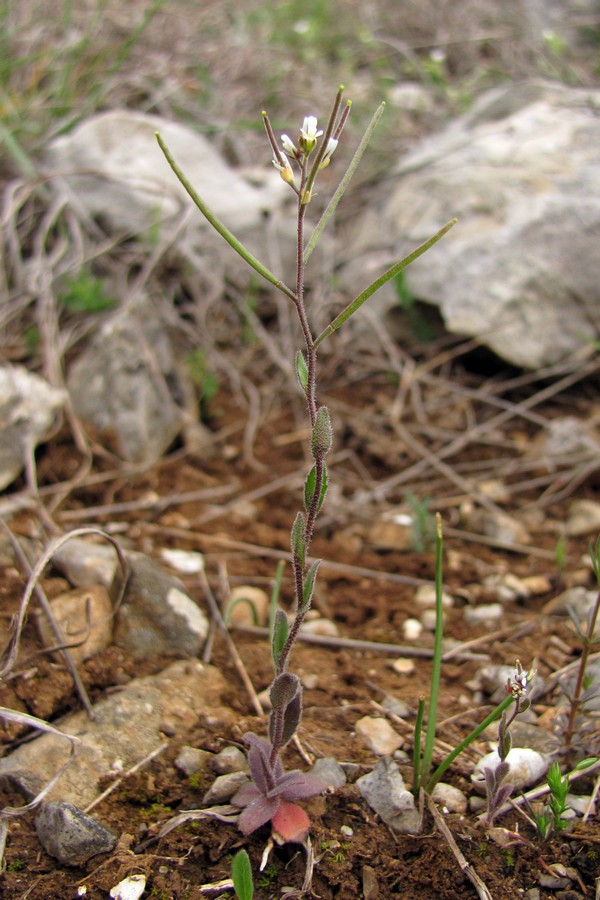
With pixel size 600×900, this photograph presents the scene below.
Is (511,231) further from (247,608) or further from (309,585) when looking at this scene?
(309,585)

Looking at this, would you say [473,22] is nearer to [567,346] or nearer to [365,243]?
[365,243]

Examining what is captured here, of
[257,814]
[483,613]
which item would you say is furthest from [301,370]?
[483,613]

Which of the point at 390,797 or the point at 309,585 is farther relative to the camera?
the point at 390,797

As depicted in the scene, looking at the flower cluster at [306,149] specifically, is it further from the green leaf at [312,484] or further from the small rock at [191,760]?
the small rock at [191,760]

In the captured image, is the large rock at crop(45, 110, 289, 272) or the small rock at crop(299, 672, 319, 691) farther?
the large rock at crop(45, 110, 289, 272)

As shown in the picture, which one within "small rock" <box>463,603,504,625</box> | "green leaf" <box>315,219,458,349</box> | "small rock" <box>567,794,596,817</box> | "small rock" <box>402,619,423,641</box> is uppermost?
"green leaf" <box>315,219,458,349</box>

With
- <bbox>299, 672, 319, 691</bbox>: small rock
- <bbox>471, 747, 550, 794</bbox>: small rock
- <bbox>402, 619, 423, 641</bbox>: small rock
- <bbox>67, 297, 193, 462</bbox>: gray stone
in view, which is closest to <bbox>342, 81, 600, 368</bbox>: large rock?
<bbox>67, 297, 193, 462</bbox>: gray stone

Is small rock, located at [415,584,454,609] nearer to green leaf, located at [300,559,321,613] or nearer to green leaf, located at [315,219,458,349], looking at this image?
green leaf, located at [300,559,321,613]
